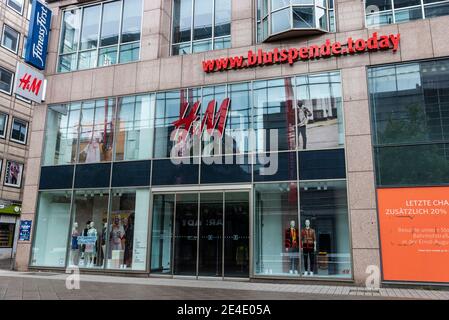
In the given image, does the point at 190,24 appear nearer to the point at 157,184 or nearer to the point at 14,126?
the point at 157,184

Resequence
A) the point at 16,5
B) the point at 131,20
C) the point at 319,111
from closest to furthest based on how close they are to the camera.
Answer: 1. the point at 319,111
2. the point at 131,20
3. the point at 16,5

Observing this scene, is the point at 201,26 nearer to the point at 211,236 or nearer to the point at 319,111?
the point at 319,111

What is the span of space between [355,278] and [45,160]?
14.2 m

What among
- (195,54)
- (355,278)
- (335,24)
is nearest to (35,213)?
(195,54)

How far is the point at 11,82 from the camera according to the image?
32.0 metres

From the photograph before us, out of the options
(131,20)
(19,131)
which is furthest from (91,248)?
(19,131)

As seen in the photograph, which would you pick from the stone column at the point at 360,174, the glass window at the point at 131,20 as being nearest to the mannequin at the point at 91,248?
the glass window at the point at 131,20

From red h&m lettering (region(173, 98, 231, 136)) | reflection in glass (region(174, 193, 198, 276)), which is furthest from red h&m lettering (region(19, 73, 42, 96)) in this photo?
reflection in glass (region(174, 193, 198, 276))

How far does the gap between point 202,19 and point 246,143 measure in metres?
6.24

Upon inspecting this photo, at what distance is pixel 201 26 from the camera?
57.5 ft

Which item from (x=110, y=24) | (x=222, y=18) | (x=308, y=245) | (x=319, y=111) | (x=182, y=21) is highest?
(x=110, y=24)

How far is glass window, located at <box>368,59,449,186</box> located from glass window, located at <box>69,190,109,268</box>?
36.5 feet

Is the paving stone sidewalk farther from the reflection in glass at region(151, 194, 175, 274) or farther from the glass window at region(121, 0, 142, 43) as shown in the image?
the glass window at region(121, 0, 142, 43)
